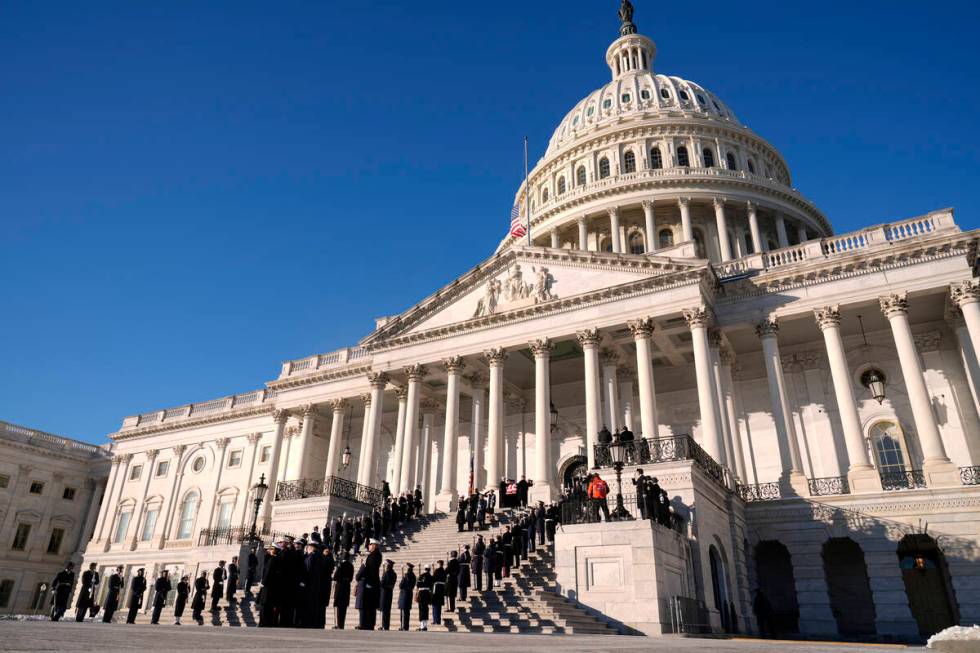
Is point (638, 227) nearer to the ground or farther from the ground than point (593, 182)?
nearer to the ground

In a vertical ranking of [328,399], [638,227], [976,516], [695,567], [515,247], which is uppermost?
[638,227]

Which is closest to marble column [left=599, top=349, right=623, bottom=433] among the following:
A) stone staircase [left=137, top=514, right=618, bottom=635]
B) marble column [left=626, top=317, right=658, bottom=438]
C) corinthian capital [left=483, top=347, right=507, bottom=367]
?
marble column [left=626, top=317, right=658, bottom=438]

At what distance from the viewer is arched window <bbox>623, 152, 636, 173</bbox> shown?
177 ft

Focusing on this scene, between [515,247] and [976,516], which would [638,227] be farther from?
[976,516]

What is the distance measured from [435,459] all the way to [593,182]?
88.3ft

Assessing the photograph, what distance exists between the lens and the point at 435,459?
3962 cm

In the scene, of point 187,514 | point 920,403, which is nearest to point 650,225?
point 920,403

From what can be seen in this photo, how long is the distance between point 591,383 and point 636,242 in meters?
26.2

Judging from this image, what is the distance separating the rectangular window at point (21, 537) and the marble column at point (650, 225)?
2096 inches

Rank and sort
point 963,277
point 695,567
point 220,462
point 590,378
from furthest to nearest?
point 220,462 < point 590,378 < point 963,277 < point 695,567

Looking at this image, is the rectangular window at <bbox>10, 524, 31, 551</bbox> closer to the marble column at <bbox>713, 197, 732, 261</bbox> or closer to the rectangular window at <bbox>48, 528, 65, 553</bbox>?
the rectangular window at <bbox>48, 528, 65, 553</bbox>

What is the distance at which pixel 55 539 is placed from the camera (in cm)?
5334

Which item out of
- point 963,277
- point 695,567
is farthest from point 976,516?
point 695,567

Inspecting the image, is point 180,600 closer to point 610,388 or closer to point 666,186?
point 610,388
